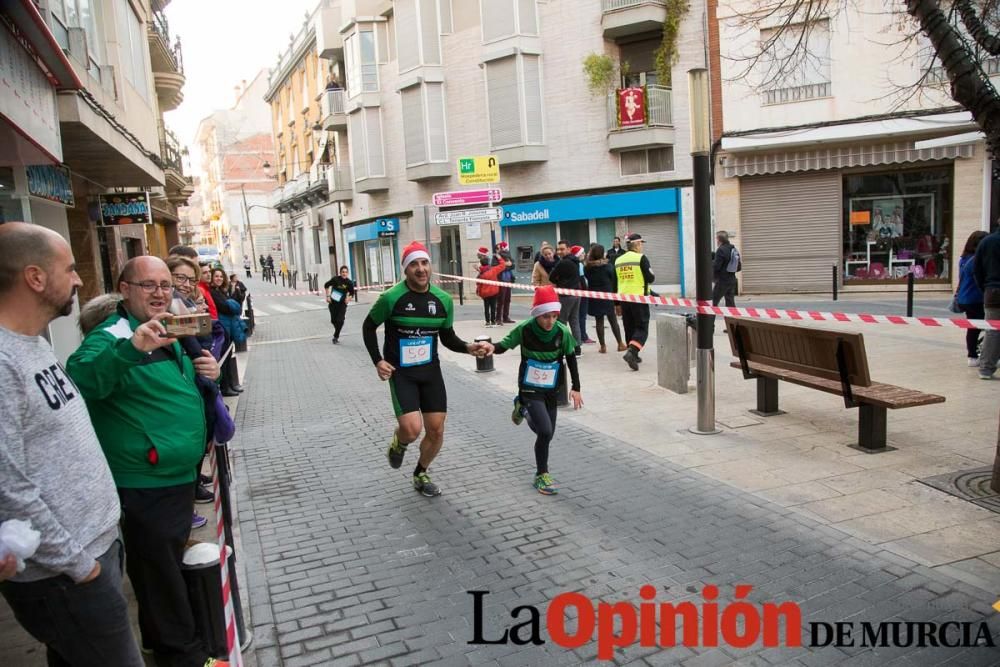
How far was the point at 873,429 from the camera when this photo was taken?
6164 mm

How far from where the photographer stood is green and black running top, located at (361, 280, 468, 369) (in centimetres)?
543

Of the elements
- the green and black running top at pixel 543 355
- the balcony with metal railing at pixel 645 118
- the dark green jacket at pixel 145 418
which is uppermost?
the balcony with metal railing at pixel 645 118

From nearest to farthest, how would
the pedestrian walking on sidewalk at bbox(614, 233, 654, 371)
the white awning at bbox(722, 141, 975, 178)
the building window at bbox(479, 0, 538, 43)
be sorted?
the pedestrian walking on sidewalk at bbox(614, 233, 654, 371)
the white awning at bbox(722, 141, 975, 178)
the building window at bbox(479, 0, 538, 43)

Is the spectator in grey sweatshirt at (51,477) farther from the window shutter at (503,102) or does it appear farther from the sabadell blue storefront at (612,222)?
the window shutter at (503,102)

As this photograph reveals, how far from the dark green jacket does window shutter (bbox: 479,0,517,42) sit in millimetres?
24460

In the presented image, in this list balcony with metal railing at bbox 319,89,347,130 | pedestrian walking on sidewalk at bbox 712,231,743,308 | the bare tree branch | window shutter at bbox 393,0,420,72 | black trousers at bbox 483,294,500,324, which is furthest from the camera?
balcony with metal railing at bbox 319,89,347,130

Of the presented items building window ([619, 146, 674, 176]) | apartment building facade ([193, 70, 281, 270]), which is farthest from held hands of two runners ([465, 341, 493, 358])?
apartment building facade ([193, 70, 281, 270])

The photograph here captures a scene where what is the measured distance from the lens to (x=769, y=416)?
756cm

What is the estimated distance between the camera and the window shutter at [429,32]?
1087 inches

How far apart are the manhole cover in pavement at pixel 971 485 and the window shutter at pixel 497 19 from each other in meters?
22.8

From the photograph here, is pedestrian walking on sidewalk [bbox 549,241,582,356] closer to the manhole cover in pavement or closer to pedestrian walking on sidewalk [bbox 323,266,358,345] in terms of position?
pedestrian walking on sidewalk [bbox 323,266,358,345]

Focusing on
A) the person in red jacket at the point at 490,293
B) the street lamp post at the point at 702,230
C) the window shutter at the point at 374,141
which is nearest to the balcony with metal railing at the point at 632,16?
the person in red jacket at the point at 490,293

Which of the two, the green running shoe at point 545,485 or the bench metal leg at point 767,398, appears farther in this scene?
the bench metal leg at point 767,398

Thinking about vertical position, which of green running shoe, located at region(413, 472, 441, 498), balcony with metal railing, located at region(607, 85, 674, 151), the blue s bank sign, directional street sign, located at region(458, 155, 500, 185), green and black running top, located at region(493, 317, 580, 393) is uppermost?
balcony with metal railing, located at region(607, 85, 674, 151)
